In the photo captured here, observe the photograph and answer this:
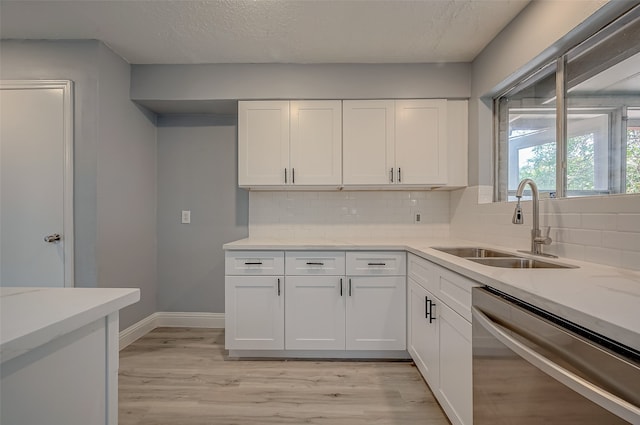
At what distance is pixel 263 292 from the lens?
2277mm

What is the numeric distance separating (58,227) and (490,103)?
347 cm

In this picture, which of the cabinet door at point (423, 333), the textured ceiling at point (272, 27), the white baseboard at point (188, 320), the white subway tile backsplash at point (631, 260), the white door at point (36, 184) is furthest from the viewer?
the white baseboard at point (188, 320)

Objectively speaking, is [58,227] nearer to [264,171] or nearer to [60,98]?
[60,98]

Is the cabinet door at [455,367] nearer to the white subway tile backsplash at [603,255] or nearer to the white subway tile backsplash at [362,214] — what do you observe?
the white subway tile backsplash at [603,255]

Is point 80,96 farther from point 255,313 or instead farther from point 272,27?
point 255,313

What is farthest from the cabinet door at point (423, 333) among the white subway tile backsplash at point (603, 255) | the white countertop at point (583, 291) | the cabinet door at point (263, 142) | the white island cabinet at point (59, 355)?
the white island cabinet at point (59, 355)

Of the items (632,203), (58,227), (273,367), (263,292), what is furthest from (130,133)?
(632,203)

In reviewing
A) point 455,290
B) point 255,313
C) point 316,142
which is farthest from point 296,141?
point 455,290

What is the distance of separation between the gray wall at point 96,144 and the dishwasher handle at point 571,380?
2587mm

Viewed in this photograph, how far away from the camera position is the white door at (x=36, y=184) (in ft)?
7.14

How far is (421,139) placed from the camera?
8.40 ft

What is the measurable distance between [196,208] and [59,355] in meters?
2.51

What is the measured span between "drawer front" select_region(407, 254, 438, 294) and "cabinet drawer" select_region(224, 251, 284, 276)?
0.96m

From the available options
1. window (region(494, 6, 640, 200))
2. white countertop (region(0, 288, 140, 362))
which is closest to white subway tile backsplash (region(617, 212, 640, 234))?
window (region(494, 6, 640, 200))
